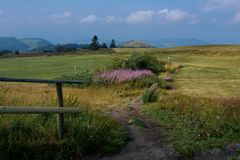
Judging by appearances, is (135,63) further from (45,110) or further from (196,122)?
(45,110)

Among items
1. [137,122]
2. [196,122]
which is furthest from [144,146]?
[196,122]

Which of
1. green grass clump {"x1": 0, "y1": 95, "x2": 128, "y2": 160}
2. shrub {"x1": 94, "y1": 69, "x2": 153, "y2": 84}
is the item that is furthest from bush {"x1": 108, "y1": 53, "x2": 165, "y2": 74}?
green grass clump {"x1": 0, "y1": 95, "x2": 128, "y2": 160}

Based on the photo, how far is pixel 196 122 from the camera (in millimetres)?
10883

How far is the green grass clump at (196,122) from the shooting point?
9.49 m

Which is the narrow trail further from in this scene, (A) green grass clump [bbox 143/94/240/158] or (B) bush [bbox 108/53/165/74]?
(B) bush [bbox 108/53/165/74]

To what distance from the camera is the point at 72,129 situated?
346 inches

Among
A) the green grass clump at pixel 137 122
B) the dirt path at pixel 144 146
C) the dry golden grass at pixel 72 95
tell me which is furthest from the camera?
the green grass clump at pixel 137 122

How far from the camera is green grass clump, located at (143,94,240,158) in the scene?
31.1 ft

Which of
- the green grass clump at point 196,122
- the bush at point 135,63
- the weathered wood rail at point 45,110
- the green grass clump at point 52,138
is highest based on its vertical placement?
the weathered wood rail at point 45,110

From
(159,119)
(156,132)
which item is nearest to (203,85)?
(159,119)

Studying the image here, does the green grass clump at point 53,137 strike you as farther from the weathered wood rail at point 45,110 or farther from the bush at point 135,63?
the bush at point 135,63

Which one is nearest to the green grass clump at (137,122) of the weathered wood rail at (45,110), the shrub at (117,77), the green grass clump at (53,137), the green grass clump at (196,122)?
the green grass clump at (196,122)

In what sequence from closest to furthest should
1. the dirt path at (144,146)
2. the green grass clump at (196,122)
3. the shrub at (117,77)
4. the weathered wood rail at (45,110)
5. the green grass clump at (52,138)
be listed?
the weathered wood rail at (45,110)
the green grass clump at (52,138)
the dirt path at (144,146)
the green grass clump at (196,122)
the shrub at (117,77)

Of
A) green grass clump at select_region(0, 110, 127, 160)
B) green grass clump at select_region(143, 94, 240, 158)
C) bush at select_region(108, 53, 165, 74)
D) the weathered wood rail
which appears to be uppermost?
the weathered wood rail
